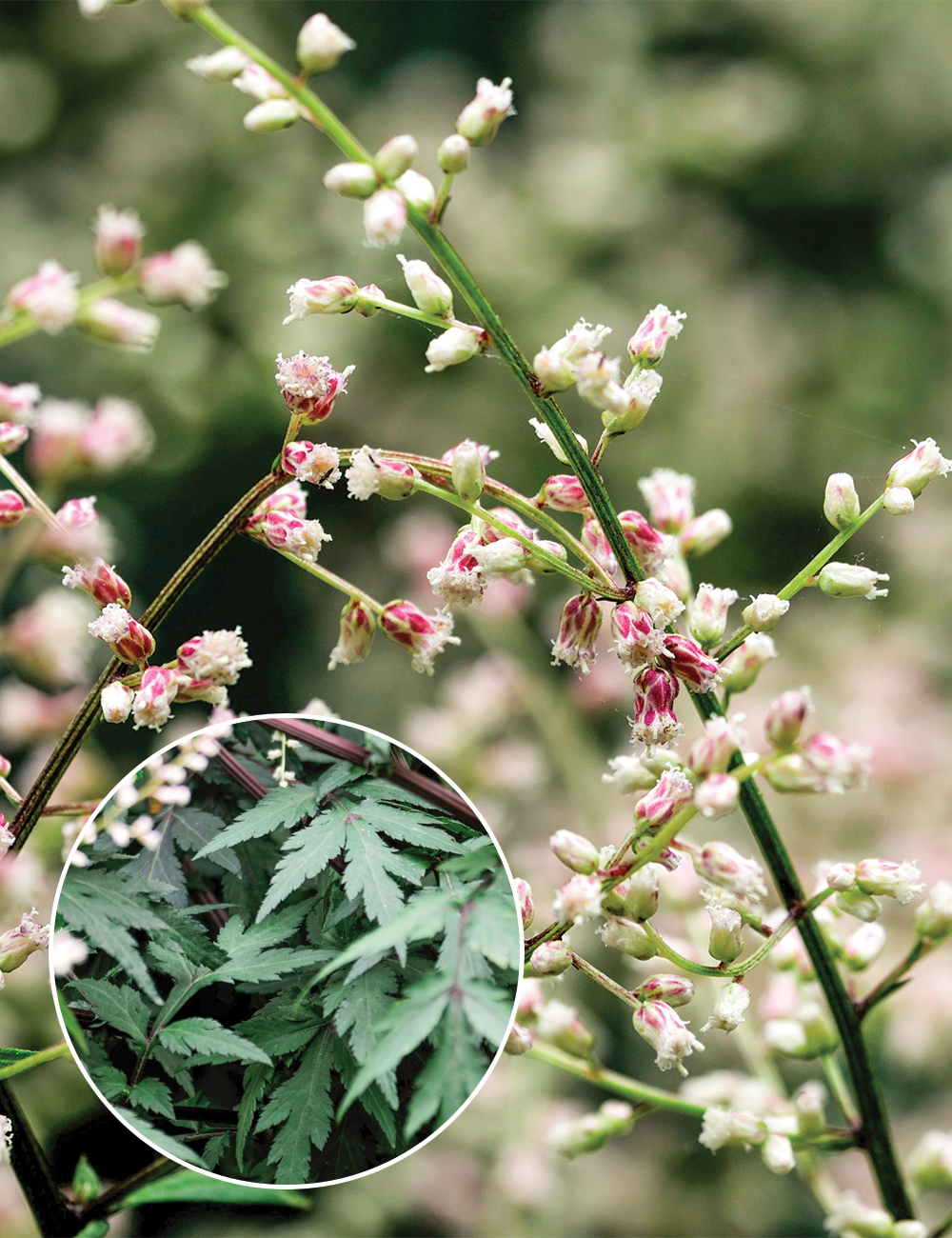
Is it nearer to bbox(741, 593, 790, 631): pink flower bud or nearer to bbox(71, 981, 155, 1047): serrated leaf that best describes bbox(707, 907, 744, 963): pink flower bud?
bbox(741, 593, 790, 631): pink flower bud

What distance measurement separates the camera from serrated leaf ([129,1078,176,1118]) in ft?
1.70

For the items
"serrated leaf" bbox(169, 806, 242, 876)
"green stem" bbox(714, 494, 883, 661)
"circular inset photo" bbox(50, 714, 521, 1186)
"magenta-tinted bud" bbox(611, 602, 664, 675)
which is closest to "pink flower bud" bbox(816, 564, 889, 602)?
"green stem" bbox(714, 494, 883, 661)

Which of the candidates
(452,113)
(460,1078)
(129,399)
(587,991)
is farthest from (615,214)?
(460,1078)

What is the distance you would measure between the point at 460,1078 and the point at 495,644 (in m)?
A: 0.90

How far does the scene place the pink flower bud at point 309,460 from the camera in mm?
496

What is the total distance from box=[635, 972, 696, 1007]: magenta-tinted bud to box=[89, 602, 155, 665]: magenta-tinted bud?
11.5 inches

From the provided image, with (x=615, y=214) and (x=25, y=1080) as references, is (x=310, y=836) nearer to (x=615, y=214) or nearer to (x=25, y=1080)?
(x=25, y=1080)

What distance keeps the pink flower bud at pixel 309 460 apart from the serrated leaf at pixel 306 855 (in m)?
0.16

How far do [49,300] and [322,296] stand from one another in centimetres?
14

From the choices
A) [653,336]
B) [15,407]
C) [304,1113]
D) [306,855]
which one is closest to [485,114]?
[653,336]

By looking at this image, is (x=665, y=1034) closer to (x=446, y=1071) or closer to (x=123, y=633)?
(x=446, y=1071)

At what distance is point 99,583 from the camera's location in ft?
1.71

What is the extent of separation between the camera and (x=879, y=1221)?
565 millimetres

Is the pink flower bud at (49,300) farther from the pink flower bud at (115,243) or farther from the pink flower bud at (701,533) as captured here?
the pink flower bud at (701,533)
